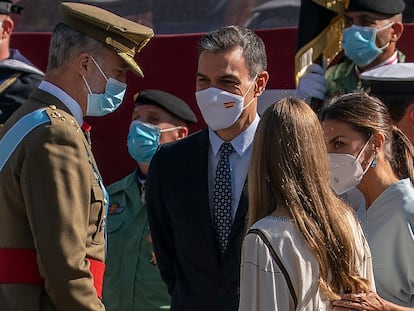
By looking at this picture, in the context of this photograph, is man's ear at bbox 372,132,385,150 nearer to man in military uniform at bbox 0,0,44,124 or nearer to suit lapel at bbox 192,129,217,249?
suit lapel at bbox 192,129,217,249

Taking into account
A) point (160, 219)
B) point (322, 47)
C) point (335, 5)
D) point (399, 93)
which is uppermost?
point (335, 5)

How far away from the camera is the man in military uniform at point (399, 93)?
4.17m

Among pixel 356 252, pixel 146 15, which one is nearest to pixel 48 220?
pixel 356 252

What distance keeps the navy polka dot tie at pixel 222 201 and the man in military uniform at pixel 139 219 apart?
1492mm

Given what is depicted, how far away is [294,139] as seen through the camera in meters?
3.02

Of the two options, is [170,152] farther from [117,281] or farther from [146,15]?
[146,15]

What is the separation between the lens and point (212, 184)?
4.20 meters

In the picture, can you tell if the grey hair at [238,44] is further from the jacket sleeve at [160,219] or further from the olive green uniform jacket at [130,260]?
the olive green uniform jacket at [130,260]

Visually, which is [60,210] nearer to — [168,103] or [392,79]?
[392,79]

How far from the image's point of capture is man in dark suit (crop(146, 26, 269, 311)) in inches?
161


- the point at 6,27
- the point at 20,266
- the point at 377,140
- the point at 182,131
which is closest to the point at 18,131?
the point at 20,266

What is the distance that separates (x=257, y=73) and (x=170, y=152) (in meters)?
0.52

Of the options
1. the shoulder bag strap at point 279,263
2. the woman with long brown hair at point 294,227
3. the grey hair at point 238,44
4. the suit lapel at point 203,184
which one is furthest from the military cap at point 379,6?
the shoulder bag strap at point 279,263

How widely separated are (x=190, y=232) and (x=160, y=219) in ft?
0.90
